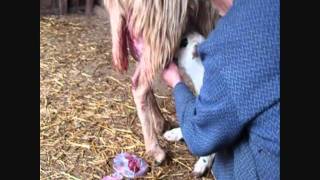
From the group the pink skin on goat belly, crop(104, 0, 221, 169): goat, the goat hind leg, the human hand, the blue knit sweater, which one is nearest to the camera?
the blue knit sweater

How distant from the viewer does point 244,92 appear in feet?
4.23

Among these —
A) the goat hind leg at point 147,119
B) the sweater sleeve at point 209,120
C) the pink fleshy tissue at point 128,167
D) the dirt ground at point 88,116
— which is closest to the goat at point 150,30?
the goat hind leg at point 147,119

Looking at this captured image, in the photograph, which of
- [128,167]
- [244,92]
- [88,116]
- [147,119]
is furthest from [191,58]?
[88,116]

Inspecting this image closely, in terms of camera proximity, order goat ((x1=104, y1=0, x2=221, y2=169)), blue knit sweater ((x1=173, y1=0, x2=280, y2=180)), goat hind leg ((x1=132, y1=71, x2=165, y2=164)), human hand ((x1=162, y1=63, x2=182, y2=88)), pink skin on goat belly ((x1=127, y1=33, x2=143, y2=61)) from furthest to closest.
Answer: goat hind leg ((x1=132, y1=71, x2=165, y2=164)) → pink skin on goat belly ((x1=127, y1=33, x2=143, y2=61)) → goat ((x1=104, y1=0, x2=221, y2=169)) → human hand ((x1=162, y1=63, x2=182, y2=88)) → blue knit sweater ((x1=173, y1=0, x2=280, y2=180))

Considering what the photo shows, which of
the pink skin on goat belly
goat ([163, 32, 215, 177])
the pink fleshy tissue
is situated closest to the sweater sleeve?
goat ([163, 32, 215, 177])

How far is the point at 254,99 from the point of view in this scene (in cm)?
128

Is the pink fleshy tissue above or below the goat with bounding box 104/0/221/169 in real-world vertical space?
below

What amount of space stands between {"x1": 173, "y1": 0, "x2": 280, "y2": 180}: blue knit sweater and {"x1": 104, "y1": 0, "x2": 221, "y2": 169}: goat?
58cm

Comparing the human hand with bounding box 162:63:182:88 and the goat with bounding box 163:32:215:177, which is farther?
the goat with bounding box 163:32:215:177

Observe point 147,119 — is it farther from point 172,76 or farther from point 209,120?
point 209,120

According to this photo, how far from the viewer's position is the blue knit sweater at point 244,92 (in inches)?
49.3

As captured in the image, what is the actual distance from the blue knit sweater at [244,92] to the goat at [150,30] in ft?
1.91

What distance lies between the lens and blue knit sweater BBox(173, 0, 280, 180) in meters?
1.25

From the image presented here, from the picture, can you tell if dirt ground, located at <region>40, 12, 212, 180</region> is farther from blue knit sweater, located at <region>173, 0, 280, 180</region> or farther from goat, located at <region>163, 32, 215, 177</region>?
blue knit sweater, located at <region>173, 0, 280, 180</region>
